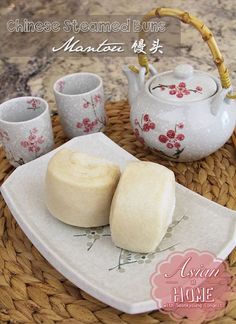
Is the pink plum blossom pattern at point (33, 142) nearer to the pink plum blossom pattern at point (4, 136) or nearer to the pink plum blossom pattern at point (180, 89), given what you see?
the pink plum blossom pattern at point (4, 136)

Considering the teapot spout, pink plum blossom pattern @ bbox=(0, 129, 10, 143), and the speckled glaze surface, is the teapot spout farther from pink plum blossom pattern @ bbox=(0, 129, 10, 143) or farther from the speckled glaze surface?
pink plum blossom pattern @ bbox=(0, 129, 10, 143)

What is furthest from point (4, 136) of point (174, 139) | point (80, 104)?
point (174, 139)

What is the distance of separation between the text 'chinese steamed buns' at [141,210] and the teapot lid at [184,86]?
0.17m

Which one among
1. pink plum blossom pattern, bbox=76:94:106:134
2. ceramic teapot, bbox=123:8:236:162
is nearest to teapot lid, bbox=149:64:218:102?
ceramic teapot, bbox=123:8:236:162

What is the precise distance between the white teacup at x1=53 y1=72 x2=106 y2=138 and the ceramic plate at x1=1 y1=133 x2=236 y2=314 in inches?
7.0

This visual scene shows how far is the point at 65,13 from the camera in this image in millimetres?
1467

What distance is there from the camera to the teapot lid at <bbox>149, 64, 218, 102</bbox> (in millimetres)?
784

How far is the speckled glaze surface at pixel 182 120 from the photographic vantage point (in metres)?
0.78

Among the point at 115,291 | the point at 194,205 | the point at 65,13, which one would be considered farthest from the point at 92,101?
the point at 65,13

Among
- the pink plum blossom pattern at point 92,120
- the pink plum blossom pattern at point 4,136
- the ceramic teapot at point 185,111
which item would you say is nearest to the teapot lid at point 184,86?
the ceramic teapot at point 185,111

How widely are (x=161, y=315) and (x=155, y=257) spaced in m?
0.08

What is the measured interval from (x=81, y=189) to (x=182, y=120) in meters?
0.21

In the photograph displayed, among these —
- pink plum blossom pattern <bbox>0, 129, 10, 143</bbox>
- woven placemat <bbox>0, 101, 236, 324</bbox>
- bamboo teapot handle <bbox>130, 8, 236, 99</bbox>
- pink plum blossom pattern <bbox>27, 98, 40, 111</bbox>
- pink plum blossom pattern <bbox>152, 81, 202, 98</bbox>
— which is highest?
bamboo teapot handle <bbox>130, 8, 236, 99</bbox>

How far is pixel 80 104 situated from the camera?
887mm
